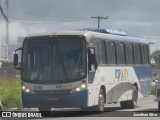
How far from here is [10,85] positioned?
29.3 metres

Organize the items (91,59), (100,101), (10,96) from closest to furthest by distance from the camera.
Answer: (91,59), (100,101), (10,96)

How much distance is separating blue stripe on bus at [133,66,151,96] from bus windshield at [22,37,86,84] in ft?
23.8

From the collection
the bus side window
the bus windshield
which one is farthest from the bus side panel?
the bus windshield

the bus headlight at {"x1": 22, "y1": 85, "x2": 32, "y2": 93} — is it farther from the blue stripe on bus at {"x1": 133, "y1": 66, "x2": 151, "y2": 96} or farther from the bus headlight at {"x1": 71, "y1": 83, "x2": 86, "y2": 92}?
the blue stripe on bus at {"x1": 133, "y1": 66, "x2": 151, "y2": 96}

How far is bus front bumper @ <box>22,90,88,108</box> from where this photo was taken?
63.5ft

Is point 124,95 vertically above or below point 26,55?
below

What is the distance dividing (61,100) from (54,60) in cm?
155

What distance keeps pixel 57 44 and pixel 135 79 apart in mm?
7583

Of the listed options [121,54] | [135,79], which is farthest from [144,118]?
[135,79]

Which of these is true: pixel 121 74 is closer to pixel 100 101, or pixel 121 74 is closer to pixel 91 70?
pixel 100 101

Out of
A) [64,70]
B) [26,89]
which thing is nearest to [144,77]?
[64,70]

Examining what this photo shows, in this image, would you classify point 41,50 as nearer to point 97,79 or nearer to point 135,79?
point 97,79

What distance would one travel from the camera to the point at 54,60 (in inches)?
779

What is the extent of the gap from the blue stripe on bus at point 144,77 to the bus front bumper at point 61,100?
7495 mm
